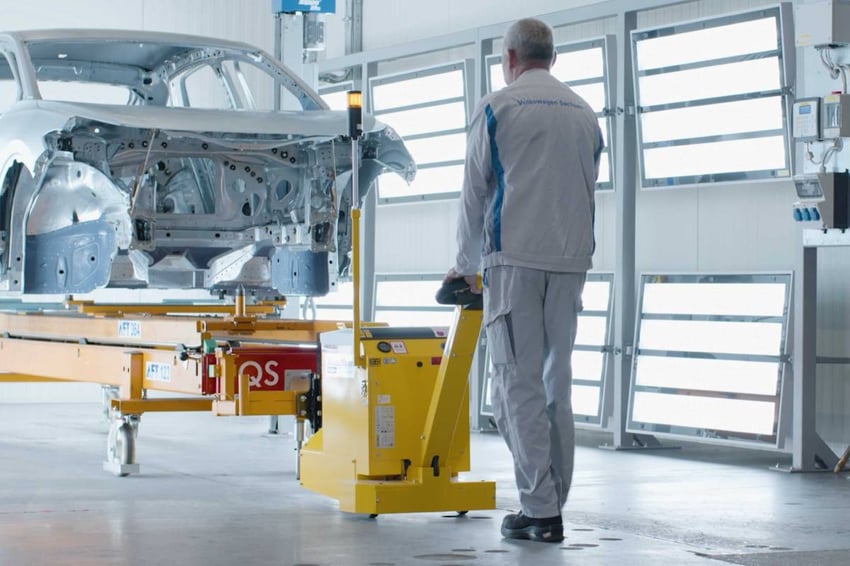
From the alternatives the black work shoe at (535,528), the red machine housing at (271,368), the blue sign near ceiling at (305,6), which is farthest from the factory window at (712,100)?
the black work shoe at (535,528)

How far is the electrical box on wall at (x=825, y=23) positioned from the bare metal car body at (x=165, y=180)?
2415mm

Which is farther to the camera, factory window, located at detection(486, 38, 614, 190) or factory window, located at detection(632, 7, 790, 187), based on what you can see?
factory window, located at detection(486, 38, 614, 190)

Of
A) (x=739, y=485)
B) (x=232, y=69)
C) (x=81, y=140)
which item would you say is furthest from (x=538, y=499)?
(x=232, y=69)

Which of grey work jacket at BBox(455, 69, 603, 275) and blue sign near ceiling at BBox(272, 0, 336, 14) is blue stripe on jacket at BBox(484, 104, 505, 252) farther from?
blue sign near ceiling at BBox(272, 0, 336, 14)

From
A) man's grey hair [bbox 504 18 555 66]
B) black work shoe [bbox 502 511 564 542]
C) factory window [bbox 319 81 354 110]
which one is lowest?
black work shoe [bbox 502 511 564 542]

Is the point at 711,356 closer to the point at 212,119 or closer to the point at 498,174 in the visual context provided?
the point at 212,119

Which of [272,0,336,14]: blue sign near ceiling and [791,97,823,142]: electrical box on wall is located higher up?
[272,0,336,14]: blue sign near ceiling

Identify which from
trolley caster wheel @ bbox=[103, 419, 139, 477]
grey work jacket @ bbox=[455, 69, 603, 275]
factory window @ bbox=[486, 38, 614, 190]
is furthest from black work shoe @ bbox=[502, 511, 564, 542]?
factory window @ bbox=[486, 38, 614, 190]

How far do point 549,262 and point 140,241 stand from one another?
2.80 metres

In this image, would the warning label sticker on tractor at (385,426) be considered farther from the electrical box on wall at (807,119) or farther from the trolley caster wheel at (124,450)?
the electrical box on wall at (807,119)

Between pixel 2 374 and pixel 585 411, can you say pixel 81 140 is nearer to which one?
pixel 2 374

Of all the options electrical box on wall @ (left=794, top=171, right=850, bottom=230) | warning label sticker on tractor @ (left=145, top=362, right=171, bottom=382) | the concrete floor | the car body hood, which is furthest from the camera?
electrical box on wall @ (left=794, top=171, right=850, bottom=230)

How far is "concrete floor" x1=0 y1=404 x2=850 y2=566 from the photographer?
16.1 feet

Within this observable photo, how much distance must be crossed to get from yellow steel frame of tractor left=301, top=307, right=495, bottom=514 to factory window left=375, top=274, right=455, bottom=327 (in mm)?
5658
